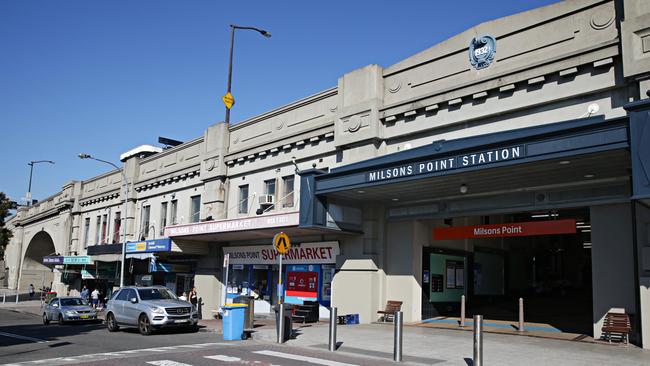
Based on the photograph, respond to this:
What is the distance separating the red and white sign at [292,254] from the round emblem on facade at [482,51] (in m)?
8.41

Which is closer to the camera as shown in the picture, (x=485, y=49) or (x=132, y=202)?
(x=485, y=49)

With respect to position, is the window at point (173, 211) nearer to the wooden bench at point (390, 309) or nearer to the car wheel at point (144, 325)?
the car wheel at point (144, 325)

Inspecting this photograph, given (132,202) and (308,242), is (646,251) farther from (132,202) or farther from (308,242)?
(132,202)

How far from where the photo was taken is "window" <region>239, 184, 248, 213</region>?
88.8 ft

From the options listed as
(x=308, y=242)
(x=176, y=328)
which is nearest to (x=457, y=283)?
(x=308, y=242)

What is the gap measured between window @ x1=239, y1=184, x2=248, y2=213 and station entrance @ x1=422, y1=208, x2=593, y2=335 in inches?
395

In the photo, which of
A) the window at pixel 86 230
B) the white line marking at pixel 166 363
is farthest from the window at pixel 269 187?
the window at pixel 86 230

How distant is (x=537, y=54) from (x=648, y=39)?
3.19 metres

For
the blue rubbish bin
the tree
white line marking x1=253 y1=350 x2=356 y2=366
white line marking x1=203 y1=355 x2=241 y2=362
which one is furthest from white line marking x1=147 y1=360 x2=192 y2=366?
the tree

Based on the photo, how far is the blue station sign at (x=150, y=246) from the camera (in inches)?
1094

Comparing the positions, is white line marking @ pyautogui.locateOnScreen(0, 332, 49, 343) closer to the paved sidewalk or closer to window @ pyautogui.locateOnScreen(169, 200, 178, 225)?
the paved sidewalk

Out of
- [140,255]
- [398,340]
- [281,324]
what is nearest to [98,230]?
[140,255]

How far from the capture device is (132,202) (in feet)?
122

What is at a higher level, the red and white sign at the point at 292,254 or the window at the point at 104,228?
the window at the point at 104,228
